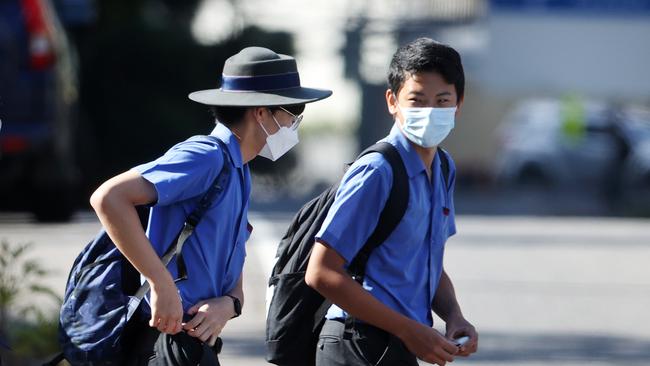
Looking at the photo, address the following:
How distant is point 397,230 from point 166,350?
2.50 ft

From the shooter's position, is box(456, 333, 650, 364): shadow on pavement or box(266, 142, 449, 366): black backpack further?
box(456, 333, 650, 364): shadow on pavement

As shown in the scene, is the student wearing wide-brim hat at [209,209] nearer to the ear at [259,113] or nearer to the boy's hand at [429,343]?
the ear at [259,113]

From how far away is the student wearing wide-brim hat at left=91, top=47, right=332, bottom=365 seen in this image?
4.45 metres

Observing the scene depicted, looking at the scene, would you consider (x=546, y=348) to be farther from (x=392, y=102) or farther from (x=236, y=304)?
(x=236, y=304)

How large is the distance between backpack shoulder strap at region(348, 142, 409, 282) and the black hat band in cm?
37

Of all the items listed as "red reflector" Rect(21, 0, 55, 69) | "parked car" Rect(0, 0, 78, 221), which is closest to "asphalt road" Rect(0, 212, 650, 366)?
"parked car" Rect(0, 0, 78, 221)

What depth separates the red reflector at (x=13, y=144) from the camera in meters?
13.0

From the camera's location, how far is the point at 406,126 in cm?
490

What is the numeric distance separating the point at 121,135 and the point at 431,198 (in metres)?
20.3

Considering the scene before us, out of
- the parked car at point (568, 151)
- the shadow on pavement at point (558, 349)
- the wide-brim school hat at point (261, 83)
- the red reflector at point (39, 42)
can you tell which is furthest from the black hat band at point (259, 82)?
the parked car at point (568, 151)

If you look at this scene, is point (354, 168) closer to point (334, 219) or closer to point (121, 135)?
point (334, 219)

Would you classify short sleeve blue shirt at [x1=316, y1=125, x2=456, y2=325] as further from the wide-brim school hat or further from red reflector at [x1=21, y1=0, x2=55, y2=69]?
red reflector at [x1=21, y1=0, x2=55, y2=69]

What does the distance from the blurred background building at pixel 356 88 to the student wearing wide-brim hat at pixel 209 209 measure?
309 inches

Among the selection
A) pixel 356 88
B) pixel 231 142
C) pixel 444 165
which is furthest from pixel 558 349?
pixel 356 88
